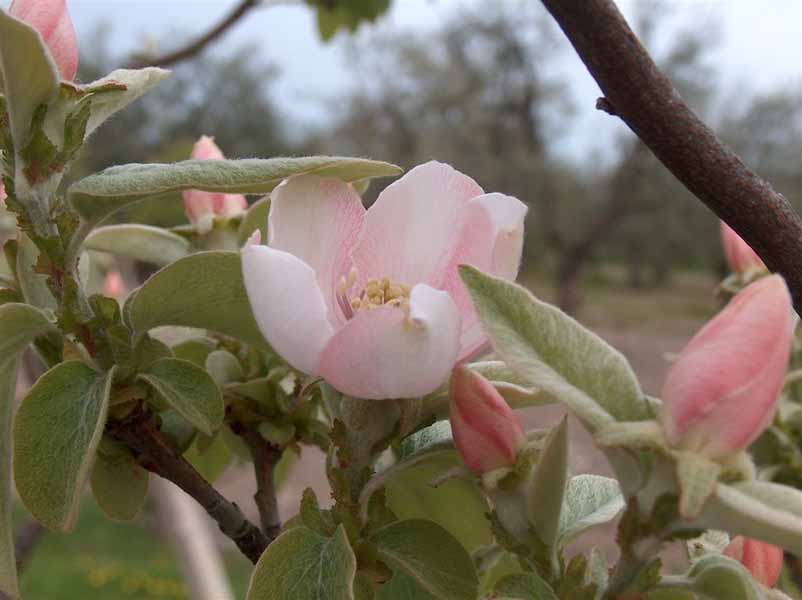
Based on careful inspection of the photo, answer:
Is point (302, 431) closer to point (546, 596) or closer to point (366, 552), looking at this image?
point (366, 552)

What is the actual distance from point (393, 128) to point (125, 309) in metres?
19.8

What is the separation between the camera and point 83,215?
63 cm

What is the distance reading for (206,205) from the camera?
2.90 ft

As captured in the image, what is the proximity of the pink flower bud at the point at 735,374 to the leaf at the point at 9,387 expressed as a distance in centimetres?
42

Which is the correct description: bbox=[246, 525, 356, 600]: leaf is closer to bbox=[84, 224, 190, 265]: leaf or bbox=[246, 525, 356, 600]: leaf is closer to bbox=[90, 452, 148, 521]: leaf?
bbox=[90, 452, 148, 521]: leaf

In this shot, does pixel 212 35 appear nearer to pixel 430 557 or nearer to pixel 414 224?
pixel 414 224

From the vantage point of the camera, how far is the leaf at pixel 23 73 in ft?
1.80

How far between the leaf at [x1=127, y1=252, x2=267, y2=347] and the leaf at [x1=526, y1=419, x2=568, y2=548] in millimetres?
222

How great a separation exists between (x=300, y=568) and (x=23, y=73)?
35 cm

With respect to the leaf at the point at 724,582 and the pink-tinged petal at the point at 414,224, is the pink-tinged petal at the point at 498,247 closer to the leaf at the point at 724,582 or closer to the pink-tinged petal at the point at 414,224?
the pink-tinged petal at the point at 414,224

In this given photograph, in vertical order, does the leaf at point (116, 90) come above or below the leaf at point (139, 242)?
above

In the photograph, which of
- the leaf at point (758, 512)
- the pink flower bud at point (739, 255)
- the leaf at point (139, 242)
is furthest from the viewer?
the pink flower bud at point (739, 255)

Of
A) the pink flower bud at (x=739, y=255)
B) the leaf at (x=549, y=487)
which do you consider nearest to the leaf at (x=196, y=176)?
the leaf at (x=549, y=487)

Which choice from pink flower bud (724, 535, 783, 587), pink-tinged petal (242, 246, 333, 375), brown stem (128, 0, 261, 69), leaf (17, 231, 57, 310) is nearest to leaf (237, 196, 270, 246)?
leaf (17, 231, 57, 310)
